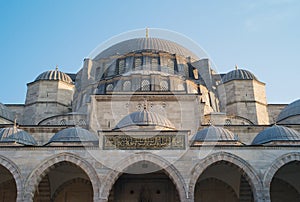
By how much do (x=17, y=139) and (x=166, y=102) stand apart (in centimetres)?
778

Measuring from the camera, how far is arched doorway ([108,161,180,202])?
1709cm

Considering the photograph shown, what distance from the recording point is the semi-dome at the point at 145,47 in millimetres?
26891

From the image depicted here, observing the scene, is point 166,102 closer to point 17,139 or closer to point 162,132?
point 162,132

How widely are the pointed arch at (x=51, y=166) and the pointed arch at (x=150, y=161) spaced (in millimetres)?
408

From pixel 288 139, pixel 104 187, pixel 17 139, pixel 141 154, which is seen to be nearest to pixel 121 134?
pixel 141 154

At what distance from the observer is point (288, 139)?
51.4ft

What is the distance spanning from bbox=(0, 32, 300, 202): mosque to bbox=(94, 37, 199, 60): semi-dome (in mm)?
200

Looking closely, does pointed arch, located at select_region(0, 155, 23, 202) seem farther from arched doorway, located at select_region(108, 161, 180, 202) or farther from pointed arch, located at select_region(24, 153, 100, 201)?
arched doorway, located at select_region(108, 161, 180, 202)

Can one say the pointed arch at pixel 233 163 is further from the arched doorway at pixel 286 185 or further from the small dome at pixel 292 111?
the small dome at pixel 292 111

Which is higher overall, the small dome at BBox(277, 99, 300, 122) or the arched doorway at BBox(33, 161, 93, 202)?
the small dome at BBox(277, 99, 300, 122)

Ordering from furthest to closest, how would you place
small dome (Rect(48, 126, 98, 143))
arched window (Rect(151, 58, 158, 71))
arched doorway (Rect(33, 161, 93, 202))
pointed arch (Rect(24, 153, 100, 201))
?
1. arched window (Rect(151, 58, 158, 71))
2. arched doorway (Rect(33, 161, 93, 202))
3. small dome (Rect(48, 126, 98, 143))
4. pointed arch (Rect(24, 153, 100, 201))

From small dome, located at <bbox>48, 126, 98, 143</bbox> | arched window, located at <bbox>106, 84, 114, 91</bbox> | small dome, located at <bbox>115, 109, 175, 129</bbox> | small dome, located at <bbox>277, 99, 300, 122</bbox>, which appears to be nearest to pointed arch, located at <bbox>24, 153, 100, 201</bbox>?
small dome, located at <bbox>48, 126, 98, 143</bbox>


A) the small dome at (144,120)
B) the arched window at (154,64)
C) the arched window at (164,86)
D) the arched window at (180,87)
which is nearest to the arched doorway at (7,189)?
the small dome at (144,120)

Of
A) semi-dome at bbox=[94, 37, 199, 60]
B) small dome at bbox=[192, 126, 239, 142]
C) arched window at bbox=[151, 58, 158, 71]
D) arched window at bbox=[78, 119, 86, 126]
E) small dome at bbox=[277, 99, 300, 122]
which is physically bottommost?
small dome at bbox=[192, 126, 239, 142]
